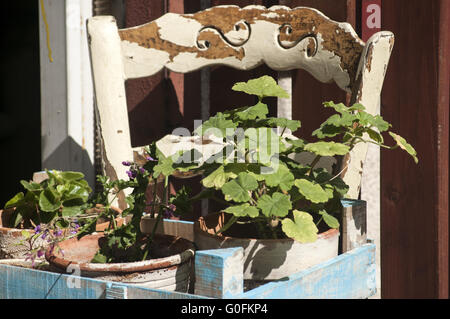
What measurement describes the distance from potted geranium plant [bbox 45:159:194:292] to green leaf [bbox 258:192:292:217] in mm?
173

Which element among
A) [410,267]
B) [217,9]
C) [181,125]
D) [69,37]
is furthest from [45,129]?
[410,267]

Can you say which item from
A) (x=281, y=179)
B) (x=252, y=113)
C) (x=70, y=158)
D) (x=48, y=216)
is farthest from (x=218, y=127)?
(x=70, y=158)

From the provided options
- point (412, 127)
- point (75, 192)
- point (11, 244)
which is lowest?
point (11, 244)

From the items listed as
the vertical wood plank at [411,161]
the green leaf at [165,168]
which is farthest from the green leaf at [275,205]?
the vertical wood plank at [411,161]

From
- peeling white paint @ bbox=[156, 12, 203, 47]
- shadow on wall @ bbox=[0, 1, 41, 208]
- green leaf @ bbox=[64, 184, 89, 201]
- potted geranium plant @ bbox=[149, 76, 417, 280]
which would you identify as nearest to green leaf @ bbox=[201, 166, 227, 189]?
potted geranium plant @ bbox=[149, 76, 417, 280]

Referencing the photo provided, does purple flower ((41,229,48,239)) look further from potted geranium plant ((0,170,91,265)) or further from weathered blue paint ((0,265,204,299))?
weathered blue paint ((0,265,204,299))

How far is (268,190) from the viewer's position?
3.96ft

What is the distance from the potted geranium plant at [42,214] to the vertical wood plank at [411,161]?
920 millimetres

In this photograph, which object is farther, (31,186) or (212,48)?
(212,48)

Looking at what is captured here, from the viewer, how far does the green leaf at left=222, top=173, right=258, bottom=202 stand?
3.65 feet

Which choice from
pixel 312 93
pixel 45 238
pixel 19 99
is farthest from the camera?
pixel 19 99

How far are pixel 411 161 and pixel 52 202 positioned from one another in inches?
40.6

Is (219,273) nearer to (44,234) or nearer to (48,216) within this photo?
(44,234)

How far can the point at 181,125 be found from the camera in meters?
2.18
